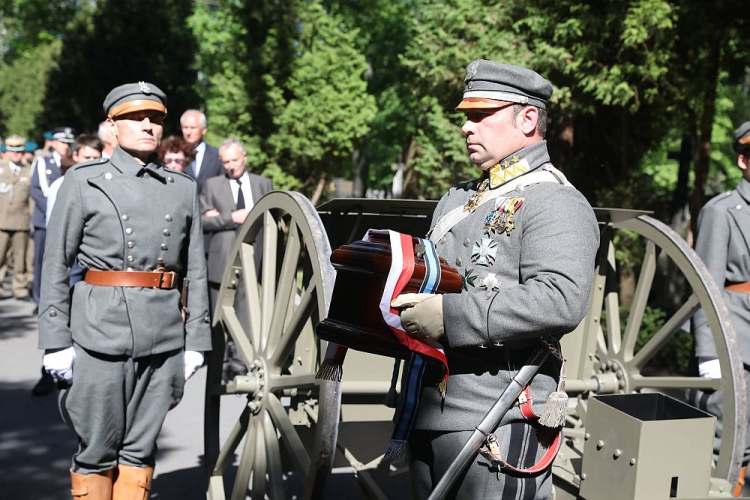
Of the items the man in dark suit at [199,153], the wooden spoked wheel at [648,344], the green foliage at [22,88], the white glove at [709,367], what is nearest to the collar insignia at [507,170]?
the wooden spoked wheel at [648,344]

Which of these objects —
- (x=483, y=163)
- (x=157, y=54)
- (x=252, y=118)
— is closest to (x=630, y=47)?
(x=483, y=163)

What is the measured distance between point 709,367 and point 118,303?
2.43 m

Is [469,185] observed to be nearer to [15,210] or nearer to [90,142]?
[90,142]

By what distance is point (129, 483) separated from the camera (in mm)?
3691

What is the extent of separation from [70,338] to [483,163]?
1.83 meters

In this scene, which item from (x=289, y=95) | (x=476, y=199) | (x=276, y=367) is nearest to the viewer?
(x=476, y=199)

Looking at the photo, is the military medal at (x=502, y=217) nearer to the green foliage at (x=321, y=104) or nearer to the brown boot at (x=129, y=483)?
the brown boot at (x=129, y=483)

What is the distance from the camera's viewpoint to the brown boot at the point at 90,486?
3615 mm

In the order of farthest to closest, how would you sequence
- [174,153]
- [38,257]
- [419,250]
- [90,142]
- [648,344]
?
[38,257] < [174,153] < [90,142] < [648,344] < [419,250]

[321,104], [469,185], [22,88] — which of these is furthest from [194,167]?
[22,88]

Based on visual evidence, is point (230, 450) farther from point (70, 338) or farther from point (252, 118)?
point (252, 118)

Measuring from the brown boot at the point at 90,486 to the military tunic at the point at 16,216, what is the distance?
27.4ft

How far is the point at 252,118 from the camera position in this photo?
1798cm

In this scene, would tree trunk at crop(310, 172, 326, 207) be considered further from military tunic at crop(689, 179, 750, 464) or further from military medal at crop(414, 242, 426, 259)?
military medal at crop(414, 242, 426, 259)
